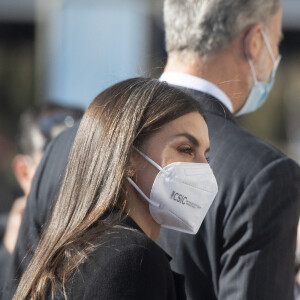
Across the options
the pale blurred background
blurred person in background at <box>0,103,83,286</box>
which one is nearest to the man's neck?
blurred person in background at <box>0,103,83,286</box>

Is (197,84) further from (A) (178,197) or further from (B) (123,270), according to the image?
(B) (123,270)

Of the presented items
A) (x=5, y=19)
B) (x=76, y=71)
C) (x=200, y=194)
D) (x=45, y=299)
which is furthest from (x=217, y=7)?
(x=5, y=19)

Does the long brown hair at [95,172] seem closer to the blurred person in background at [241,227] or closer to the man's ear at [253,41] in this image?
the blurred person in background at [241,227]

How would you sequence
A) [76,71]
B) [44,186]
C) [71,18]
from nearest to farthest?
1. [44,186]
2. [76,71]
3. [71,18]

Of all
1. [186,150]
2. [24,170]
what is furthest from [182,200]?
[24,170]

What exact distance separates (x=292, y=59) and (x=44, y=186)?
7.24m

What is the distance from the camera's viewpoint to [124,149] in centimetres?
179

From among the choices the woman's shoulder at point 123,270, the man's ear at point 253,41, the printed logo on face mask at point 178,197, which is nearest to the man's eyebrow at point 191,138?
the printed logo on face mask at point 178,197

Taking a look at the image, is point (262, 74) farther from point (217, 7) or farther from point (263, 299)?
point (263, 299)

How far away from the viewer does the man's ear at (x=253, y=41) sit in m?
2.54

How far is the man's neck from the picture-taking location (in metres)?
2.45

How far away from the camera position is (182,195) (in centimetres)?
200

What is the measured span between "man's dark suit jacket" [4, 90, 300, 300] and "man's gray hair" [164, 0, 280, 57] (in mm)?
449

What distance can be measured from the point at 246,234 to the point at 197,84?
61 cm
